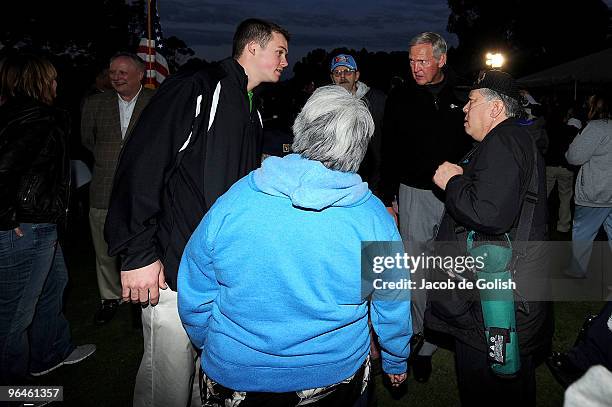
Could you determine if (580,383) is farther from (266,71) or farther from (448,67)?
(448,67)

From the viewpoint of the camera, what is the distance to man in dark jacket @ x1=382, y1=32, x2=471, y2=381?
3869mm

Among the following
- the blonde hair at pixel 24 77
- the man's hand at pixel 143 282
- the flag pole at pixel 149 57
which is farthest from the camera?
the flag pole at pixel 149 57

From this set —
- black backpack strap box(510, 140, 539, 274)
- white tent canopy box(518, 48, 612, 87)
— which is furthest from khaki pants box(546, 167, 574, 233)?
black backpack strap box(510, 140, 539, 274)

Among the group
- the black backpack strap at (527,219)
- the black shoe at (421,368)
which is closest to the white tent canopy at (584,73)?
the black shoe at (421,368)

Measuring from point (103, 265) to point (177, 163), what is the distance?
9.19 ft

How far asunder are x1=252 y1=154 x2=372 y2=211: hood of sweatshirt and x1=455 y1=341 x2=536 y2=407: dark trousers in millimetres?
1490

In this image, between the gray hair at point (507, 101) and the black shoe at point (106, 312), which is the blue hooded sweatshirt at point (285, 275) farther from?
the black shoe at point (106, 312)

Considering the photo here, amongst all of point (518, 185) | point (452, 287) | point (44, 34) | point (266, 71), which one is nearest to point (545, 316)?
point (452, 287)

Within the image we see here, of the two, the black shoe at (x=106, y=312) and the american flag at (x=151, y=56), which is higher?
the american flag at (x=151, y=56)

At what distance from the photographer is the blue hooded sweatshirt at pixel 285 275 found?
5.31 ft

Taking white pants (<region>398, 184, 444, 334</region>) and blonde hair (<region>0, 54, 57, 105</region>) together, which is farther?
white pants (<region>398, 184, 444, 334</region>)

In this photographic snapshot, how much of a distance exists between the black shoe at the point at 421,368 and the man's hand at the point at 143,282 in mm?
2373

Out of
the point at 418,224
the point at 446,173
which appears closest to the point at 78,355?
the point at 418,224

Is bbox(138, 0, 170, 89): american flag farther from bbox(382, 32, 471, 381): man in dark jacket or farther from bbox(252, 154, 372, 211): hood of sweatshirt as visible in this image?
bbox(252, 154, 372, 211): hood of sweatshirt
